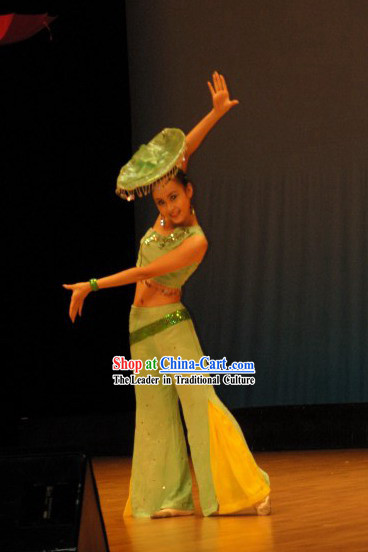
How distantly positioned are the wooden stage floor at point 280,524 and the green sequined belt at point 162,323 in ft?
2.29

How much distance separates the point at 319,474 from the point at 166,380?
67.1 inches

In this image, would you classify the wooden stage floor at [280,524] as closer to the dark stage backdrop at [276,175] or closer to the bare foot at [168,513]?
the bare foot at [168,513]

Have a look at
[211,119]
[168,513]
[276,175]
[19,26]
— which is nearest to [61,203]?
[19,26]

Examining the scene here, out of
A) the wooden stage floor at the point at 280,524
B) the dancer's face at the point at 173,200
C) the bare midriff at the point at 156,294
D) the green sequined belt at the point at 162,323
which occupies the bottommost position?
the wooden stage floor at the point at 280,524

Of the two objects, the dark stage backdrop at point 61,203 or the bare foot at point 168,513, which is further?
the dark stage backdrop at point 61,203

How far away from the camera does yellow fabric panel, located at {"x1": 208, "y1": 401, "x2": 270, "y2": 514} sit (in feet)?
12.2

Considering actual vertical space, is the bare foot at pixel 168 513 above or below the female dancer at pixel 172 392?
below

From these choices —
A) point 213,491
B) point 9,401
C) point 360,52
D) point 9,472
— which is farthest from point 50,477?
point 360,52

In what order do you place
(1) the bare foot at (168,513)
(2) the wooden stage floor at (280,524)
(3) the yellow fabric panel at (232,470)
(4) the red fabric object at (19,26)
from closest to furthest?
(2) the wooden stage floor at (280,524) < (3) the yellow fabric panel at (232,470) < (1) the bare foot at (168,513) < (4) the red fabric object at (19,26)

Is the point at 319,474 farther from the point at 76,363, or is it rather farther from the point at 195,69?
the point at 195,69

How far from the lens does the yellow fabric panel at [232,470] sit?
Result: 3709 millimetres

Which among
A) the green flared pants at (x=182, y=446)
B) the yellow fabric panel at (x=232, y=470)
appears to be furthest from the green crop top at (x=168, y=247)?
the yellow fabric panel at (x=232, y=470)

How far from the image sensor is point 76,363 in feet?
21.5

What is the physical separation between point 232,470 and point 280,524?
1.01 feet
